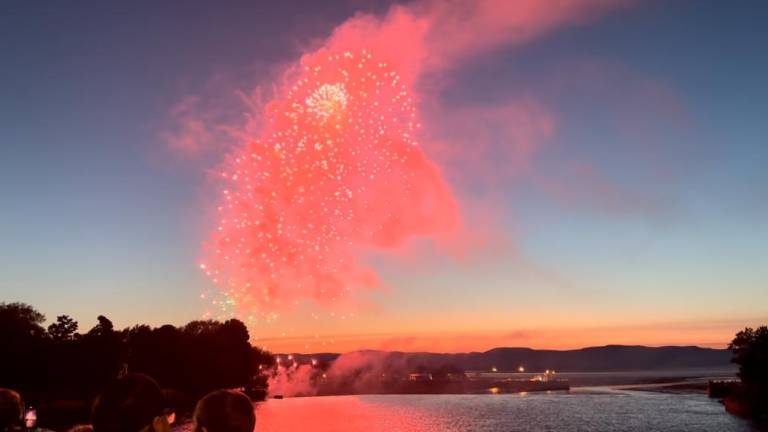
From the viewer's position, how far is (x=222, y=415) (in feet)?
18.4

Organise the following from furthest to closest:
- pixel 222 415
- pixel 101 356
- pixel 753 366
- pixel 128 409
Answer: pixel 753 366, pixel 101 356, pixel 222 415, pixel 128 409

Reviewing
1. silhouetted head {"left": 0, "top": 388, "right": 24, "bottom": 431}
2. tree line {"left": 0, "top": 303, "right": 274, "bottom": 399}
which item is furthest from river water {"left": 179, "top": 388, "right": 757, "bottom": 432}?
silhouetted head {"left": 0, "top": 388, "right": 24, "bottom": 431}

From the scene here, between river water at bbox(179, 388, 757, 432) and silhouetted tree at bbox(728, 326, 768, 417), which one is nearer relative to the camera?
silhouetted tree at bbox(728, 326, 768, 417)

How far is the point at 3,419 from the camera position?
7.21 metres

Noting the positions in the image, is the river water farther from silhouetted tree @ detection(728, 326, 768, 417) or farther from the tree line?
the tree line

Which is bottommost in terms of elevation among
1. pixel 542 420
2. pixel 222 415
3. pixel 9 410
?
pixel 542 420

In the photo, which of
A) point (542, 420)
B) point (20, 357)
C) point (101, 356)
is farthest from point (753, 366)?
point (20, 357)

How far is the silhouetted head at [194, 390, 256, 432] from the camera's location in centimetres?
556

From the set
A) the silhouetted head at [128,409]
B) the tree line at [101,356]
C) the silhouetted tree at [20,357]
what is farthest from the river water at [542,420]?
the silhouetted head at [128,409]

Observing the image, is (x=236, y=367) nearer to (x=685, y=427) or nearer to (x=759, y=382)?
(x=685, y=427)

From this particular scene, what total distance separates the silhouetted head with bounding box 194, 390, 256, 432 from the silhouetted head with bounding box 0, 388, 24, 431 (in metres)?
3.35

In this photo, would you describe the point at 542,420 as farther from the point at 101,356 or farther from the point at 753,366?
the point at 101,356

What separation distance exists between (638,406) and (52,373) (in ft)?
530

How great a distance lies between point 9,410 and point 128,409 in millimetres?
3010
